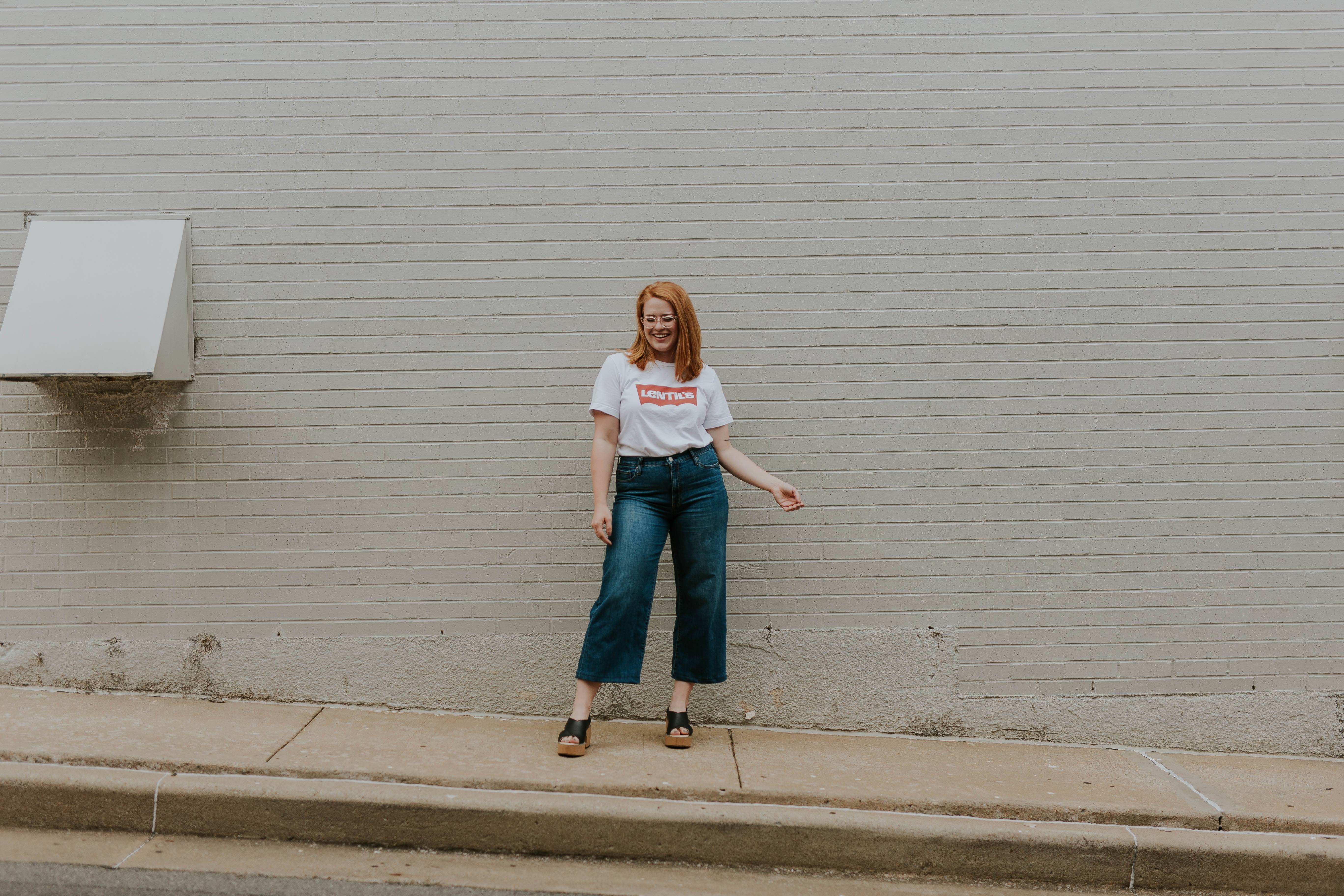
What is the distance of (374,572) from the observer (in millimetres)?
4203

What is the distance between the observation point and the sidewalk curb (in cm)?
325

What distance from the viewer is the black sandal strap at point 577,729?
146 inches

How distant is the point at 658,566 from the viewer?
12.8ft

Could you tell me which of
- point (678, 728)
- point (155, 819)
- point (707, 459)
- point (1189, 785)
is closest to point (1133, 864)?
point (1189, 785)

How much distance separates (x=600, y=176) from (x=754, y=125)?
2.36 ft

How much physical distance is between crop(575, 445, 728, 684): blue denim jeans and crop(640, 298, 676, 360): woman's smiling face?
17.5 inches

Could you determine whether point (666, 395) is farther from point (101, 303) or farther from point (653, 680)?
point (101, 303)

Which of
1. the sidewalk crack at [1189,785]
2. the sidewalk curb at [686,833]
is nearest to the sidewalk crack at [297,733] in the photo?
the sidewalk curb at [686,833]

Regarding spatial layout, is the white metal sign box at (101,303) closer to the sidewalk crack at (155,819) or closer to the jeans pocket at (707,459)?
the sidewalk crack at (155,819)

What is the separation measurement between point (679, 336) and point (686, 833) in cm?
185

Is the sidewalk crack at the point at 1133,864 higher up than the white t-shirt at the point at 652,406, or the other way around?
the white t-shirt at the point at 652,406

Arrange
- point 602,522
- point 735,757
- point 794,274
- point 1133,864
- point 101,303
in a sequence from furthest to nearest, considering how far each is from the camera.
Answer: point 794,274 → point 101,303 → point 735,757 → point 602,522 → point 1133,864

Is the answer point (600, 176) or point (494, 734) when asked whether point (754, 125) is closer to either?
point (600, 176)

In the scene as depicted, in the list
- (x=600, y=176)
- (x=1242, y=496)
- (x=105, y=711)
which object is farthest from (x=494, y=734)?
(x=1242, y=496)
